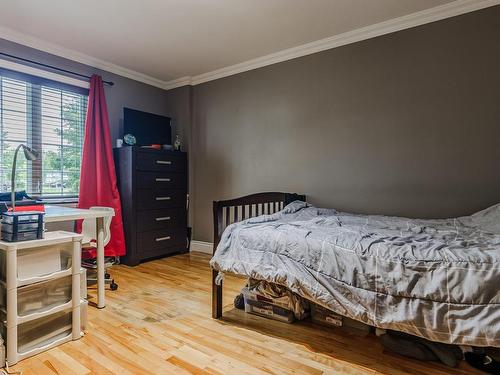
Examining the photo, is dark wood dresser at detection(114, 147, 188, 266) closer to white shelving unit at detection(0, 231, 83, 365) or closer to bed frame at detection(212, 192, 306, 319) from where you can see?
bed frame at detection(212, 192, 306, 319)

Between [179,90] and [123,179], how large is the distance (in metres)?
1.47

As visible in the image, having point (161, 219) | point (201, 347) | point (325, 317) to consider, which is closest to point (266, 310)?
point (325, 317)

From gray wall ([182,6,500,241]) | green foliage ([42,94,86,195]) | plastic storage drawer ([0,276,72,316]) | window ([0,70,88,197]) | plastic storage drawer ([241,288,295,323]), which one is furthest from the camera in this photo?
green foliage ([42,94,86,195])

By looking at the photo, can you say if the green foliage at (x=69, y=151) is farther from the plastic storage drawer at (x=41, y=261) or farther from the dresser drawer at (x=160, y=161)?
the plastic storage drawer at (x=41, y=261)

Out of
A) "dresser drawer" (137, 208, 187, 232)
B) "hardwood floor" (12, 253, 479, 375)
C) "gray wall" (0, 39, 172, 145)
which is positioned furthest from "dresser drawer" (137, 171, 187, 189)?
"hardwood floor" (12, 253, 479, 375)

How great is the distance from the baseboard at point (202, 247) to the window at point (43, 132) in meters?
1.51

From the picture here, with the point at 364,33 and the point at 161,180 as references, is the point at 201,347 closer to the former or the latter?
the point at 161,180

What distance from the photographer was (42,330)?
171 cm

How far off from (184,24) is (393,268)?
2.49 m

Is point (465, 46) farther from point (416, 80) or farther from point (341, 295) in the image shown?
point (341, 295)

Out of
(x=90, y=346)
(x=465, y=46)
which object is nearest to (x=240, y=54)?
(x=465, y=46)

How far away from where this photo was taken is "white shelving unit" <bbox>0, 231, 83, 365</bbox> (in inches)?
60.0

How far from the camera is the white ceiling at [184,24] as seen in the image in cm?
238

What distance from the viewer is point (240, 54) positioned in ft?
10.9
